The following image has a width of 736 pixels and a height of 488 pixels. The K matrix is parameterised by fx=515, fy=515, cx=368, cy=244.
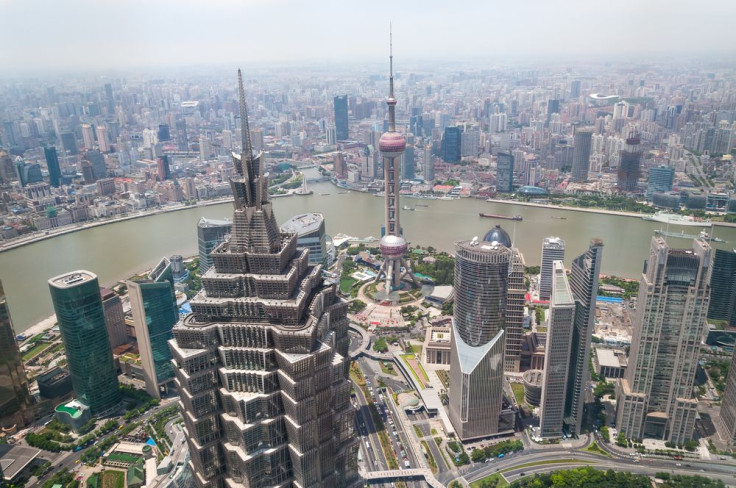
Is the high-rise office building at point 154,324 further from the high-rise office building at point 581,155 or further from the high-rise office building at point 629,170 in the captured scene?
the high-rise office building at point 581,155

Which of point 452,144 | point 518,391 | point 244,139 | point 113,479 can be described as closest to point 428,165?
point 452,144

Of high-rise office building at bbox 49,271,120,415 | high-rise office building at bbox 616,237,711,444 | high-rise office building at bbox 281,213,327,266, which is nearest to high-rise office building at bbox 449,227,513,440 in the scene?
high-rise office building at bbox 616,237,711,444

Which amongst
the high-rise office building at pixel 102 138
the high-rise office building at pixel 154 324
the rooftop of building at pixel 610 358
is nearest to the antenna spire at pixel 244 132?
the high-rise office building at pixel 154 324

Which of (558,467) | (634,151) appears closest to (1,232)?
(558,467)

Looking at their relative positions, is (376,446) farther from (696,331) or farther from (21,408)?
(21,408)

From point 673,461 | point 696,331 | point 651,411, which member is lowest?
point 673,461

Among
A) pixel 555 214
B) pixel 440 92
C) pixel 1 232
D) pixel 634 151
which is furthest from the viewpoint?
pixel 440 92
